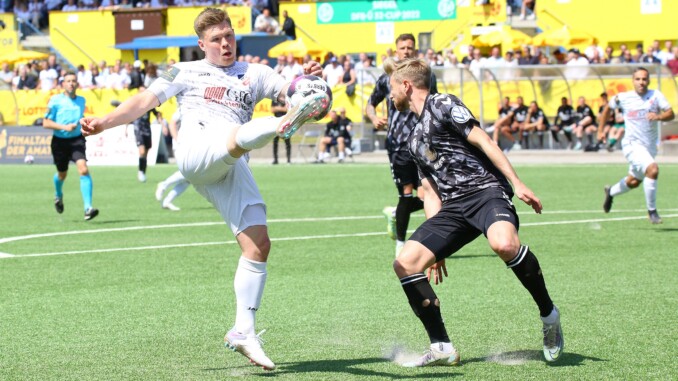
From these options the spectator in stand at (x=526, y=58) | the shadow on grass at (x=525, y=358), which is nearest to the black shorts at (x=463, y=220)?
the shadow on grass at (x=525, y=358)

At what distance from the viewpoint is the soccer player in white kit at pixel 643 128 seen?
15.8m

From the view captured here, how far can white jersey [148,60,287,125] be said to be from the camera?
7309 mm

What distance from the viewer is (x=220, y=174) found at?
7.10m

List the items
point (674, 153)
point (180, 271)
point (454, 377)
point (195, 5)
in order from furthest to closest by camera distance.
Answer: point (195, 5)
point (674, 153)
point (180, 271)
point (454, 377)

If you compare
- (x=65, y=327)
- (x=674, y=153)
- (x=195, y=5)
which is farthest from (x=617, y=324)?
(x=195, y=5)

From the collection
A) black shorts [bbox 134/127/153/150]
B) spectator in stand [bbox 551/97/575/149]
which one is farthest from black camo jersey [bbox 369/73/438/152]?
spectator in stand [bbox 551/97/575/149]

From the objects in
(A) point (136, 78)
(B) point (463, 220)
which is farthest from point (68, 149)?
(A) point (136, 78)

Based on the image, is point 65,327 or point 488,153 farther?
point 65,327

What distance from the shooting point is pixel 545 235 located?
14734mm

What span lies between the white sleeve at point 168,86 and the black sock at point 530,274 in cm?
238

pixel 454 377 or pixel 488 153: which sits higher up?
pixel 488 153

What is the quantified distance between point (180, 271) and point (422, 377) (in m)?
5.50

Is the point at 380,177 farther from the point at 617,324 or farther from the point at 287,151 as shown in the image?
the point at 617,324

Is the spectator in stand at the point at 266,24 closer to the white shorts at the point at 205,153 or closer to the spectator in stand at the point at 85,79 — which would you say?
the spectator in stand at the point at 85,79
